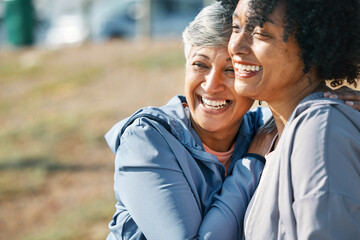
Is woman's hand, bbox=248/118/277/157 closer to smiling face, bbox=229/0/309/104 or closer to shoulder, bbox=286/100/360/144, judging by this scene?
smiling face, bbox=229/0/309/104

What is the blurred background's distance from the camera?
6305mm

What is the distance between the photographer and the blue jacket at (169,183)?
7.89 feet

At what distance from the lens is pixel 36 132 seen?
8.27 metres

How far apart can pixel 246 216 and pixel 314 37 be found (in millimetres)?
818

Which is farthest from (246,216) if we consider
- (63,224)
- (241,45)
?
(63,224)

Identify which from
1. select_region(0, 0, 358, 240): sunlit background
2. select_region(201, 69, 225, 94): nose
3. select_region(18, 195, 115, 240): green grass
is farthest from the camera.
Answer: select_region(0, 0, 358, 240): sunlit background

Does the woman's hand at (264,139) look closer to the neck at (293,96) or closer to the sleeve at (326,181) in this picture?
the neck at (293,96)

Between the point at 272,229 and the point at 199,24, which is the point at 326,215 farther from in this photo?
the point at 199,24

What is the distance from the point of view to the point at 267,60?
236 centimetres

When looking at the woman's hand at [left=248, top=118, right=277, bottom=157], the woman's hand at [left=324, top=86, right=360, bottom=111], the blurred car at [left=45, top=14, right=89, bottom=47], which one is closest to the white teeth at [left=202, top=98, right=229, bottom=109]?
the woman's hand at [left=248, top=118, right=277, bottom=157]

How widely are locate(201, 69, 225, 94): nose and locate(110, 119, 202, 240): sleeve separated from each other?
1.53 feet

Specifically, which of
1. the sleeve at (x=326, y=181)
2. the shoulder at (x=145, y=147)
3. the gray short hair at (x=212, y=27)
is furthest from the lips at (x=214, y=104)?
the sleeve at (x=326, y=181)

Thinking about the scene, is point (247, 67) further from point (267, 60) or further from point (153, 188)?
point (153, 188)

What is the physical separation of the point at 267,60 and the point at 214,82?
1.84 ft
